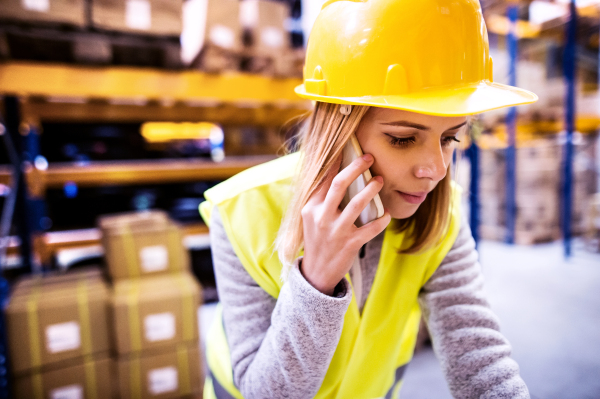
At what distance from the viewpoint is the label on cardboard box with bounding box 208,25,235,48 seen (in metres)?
1.99

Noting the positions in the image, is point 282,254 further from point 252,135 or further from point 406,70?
point 252,135

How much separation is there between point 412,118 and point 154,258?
1816 mm

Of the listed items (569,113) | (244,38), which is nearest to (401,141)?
(244,38)

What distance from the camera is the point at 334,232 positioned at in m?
0.58

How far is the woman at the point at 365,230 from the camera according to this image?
1.93ft

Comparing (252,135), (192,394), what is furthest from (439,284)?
(252,135)

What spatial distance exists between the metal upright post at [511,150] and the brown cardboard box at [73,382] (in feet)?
16.3

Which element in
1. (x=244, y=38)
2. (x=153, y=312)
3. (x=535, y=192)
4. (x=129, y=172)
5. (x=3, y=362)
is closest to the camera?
(x=3, y=362)

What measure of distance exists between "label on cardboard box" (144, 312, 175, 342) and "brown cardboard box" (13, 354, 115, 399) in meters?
0.22

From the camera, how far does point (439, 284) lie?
853mm

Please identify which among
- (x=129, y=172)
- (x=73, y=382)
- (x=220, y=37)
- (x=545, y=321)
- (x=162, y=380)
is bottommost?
(x=545, y=321)

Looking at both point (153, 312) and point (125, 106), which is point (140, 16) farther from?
point (153, 312)

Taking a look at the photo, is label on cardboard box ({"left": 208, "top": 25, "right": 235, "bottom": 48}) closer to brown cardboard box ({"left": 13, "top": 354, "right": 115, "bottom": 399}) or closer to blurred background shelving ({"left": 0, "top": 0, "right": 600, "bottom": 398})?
blurred background shelving ({"left": 0, "top": 0, "right": 600, "bottom": 398})

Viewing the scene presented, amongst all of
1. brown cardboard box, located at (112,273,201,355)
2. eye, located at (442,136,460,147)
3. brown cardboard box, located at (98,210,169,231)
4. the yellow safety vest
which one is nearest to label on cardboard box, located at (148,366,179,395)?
brown cardboard box, located at (112,273,201,355)
